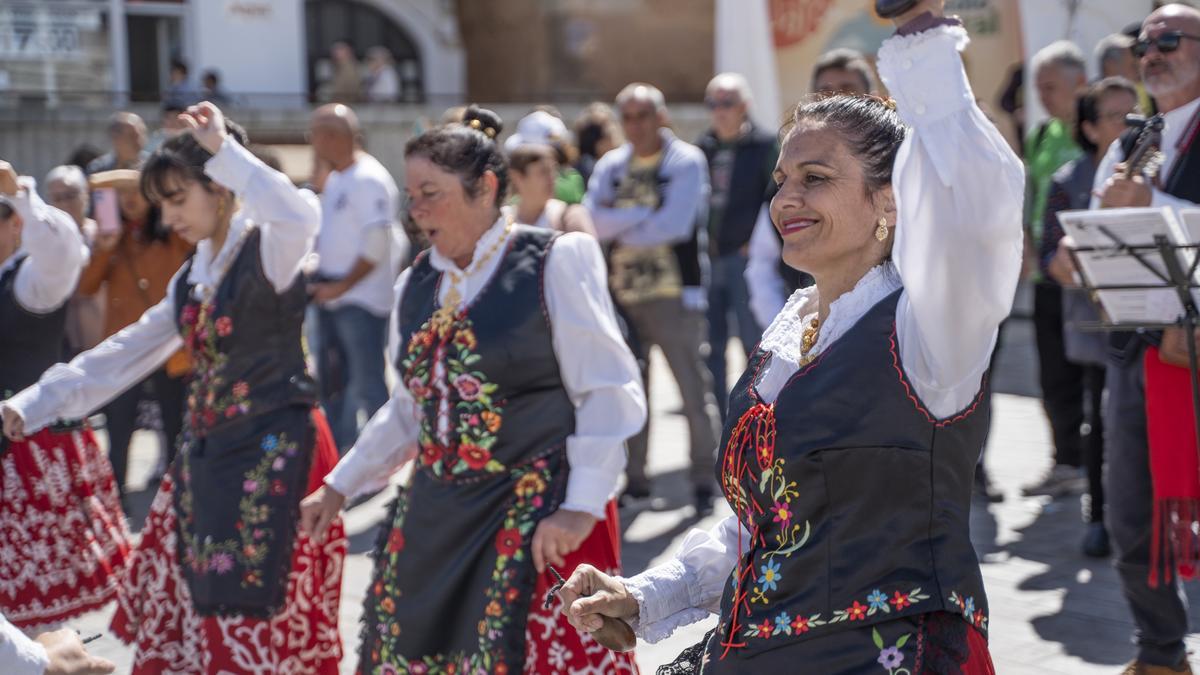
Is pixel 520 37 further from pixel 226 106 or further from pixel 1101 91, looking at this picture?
pixel 1101 91

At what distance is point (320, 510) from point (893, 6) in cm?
228

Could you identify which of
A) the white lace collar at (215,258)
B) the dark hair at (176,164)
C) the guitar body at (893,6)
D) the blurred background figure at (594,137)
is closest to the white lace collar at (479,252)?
the white lace collar at (215,258)

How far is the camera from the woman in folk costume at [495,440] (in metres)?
3.33

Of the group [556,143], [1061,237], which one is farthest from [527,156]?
[1061,237]

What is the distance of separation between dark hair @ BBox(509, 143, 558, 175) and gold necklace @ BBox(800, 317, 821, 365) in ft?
13.6

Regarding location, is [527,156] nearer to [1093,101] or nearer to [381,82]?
[1093,101]

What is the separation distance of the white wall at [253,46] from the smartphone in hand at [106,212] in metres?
12.3

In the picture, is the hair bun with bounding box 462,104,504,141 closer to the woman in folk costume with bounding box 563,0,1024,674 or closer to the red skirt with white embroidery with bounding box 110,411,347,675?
the red skirt with white embroidery with bounding box 110,411,347,675

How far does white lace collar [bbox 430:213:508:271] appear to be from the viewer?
11.6 feet

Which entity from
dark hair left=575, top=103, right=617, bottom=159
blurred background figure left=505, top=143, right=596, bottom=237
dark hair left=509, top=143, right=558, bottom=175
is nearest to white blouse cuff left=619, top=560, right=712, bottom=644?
blurred background figure left=505, top=143, right=596, bottom=237

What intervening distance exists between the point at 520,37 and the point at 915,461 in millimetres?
21028

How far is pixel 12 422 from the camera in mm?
4016

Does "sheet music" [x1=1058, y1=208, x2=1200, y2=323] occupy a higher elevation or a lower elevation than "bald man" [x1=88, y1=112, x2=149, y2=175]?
lower

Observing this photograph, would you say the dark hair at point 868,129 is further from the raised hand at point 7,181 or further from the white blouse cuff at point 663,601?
the raised hand at point 7,181
